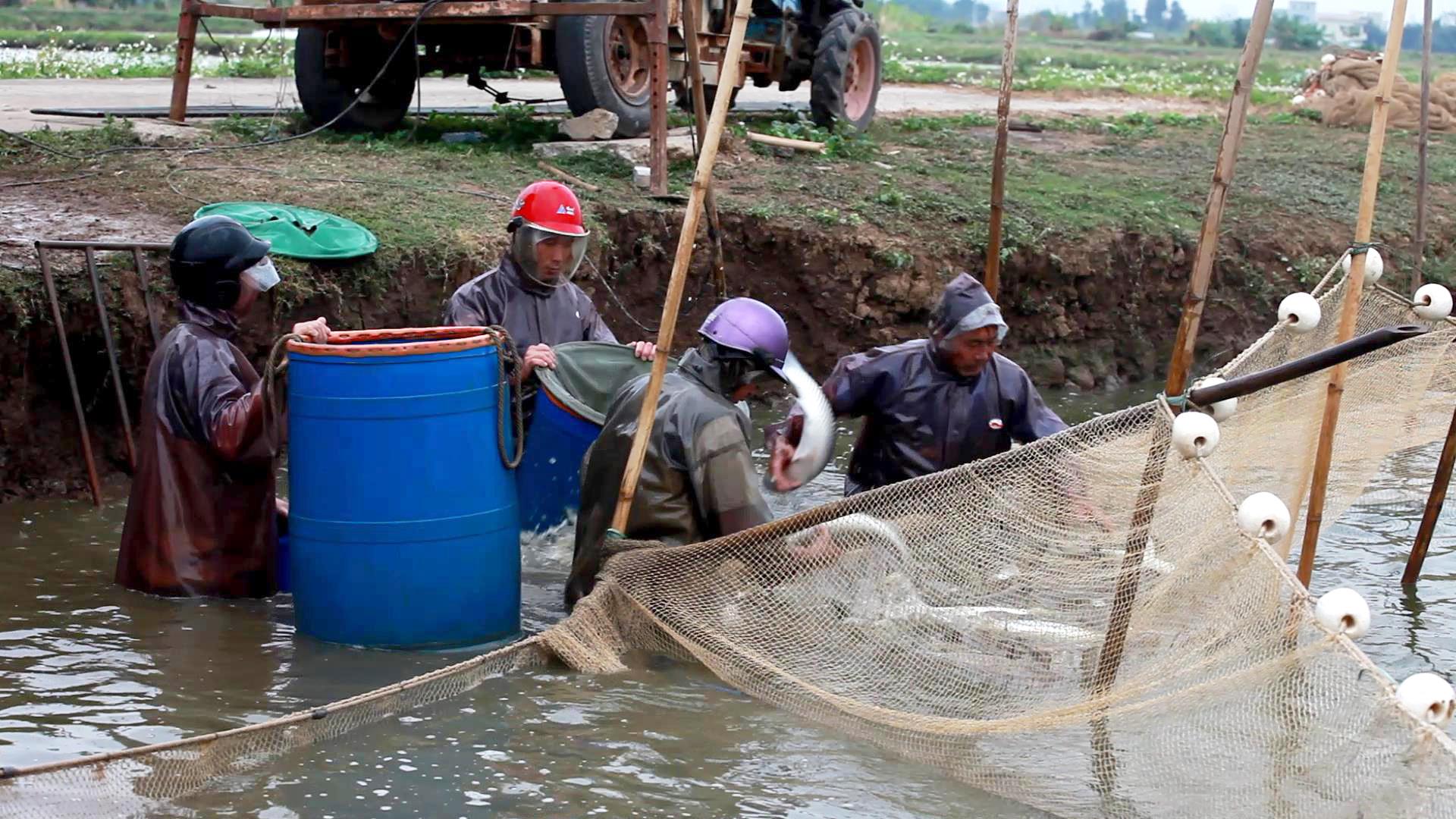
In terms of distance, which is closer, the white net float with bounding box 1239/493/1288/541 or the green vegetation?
the white net float with bounding box 1239/493/1288/541

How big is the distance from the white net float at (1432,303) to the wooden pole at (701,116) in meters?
4.48

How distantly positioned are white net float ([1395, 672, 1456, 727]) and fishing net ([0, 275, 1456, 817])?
0.03 m

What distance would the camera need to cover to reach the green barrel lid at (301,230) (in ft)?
26.5

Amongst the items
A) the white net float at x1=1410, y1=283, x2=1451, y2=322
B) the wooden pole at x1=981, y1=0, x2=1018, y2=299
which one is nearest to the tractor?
the wooden pole at x1=981, y1=0, x2=1018, y2=299

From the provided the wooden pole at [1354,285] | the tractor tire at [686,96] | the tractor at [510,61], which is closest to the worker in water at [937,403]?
the wooden pole at [1354,285]

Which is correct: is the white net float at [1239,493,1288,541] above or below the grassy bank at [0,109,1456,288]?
below

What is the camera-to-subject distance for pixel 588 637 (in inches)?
205

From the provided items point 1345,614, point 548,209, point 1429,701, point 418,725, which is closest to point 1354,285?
point 1345,614

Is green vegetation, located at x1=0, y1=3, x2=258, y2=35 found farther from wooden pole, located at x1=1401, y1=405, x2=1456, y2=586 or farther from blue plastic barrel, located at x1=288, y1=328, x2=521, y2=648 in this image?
wooden pole, located at x1=1401, y1=405, x2=1456, y2=586

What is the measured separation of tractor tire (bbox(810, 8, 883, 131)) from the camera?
14062mm

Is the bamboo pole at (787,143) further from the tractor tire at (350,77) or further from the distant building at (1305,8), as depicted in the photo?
the distant building at (1305,8)

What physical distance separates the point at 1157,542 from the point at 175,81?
975cm

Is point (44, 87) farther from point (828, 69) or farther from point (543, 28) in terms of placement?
point (828, 69)

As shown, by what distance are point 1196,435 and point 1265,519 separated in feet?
1.10
